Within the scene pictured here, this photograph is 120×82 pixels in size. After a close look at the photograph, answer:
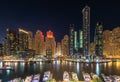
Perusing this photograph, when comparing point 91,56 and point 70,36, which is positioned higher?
point 70,36

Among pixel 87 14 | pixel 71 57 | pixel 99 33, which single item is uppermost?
pixel 87 14

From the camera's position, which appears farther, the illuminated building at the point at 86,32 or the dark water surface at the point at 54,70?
the illuminated building at the point at 86,32

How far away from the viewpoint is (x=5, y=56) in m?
122

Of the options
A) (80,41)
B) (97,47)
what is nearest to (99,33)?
(97,47)

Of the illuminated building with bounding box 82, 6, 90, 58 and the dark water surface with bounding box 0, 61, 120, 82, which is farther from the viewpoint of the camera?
the illuminated building with bounding box 82, 6, 90, 58

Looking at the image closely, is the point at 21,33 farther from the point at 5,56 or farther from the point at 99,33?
the point at 99,33

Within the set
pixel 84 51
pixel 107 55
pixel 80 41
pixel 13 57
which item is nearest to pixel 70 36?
pixel 80 41

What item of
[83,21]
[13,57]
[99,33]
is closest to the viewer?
[13,57]

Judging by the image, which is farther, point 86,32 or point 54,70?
point 86,32

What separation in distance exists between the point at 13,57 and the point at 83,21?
41080mm

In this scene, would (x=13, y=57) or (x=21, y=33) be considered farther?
(x=21, y=33)

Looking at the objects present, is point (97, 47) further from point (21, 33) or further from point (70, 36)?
point (21, 33)

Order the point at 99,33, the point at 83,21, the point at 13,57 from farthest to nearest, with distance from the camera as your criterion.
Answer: the point at 83,21, the point at 99,33, the point at 13,57

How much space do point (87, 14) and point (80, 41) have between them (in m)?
13.7
